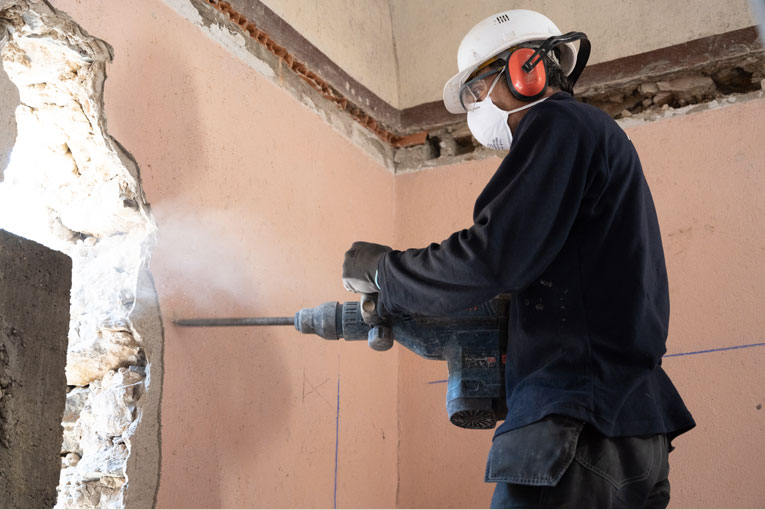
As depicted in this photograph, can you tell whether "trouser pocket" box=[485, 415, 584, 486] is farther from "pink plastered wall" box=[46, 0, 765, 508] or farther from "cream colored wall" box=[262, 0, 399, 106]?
"cream colored wall" box=[262, 0, 399, 106]

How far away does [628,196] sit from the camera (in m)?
1.50

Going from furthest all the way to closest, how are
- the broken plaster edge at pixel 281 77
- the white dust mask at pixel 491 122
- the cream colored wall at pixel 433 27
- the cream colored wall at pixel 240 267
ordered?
the cream colored wall at pixel 433 27 → the broken plaster edge at pixel 281 77 → the cream colored wall at pixel 240 267 → the white dust mask at pixel 491 122

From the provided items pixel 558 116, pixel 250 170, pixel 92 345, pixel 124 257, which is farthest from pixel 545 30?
pixel 92 345

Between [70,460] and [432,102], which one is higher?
[432,102]

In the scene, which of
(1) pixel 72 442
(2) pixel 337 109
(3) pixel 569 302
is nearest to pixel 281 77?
(2) pixel 337 109

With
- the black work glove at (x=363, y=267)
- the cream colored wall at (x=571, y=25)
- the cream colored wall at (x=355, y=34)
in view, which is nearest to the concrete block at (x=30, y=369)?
the black work glove at (x=363, y=267)

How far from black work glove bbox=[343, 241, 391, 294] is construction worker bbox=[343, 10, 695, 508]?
0.33 ft

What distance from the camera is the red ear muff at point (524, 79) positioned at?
1.71 meters

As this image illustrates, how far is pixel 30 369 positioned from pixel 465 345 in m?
0.89

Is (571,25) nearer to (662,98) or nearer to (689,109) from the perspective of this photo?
(662,98)

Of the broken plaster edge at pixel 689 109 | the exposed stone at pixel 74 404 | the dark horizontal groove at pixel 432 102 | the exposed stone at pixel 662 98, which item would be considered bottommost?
the exposed stone at pixel 74 404

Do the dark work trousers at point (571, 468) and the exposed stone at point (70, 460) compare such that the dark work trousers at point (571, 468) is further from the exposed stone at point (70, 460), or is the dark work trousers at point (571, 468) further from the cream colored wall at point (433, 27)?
the cream colored wall at point (433, 27)

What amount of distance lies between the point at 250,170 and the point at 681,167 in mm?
1602

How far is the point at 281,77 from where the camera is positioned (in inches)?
108
